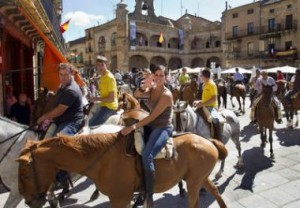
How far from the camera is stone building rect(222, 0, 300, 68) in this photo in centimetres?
4112

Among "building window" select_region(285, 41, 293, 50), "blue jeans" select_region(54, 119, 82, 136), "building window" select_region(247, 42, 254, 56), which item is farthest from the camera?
"building window" select_region(247, 42, 254, 56)

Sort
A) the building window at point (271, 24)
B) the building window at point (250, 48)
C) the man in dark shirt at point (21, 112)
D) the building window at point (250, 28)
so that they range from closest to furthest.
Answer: the man in dark shirt at point (21, 112)
the building window at point (271, 24)
the building window at point (250, 48)
the building window at point (250, 28)

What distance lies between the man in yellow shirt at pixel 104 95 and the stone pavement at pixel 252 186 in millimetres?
1479

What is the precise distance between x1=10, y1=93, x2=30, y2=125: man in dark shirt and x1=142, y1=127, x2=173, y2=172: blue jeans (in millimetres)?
5134

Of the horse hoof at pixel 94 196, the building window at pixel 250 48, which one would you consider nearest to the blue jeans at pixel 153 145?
the horse hoof at pixel 94 196

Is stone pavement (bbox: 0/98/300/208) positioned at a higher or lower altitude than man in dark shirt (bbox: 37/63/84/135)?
lower

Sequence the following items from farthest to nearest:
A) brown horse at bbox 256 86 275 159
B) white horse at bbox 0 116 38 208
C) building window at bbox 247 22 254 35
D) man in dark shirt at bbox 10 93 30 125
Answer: building window at bbox 247 22 254 35 < brown horse at bbox 256 86 275 159 < man in dark shirt at bbox 10 93 30 125 < white horse at bbox 0 116 38 208

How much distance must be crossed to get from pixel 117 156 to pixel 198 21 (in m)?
61.0

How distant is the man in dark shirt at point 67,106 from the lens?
4.86 metres

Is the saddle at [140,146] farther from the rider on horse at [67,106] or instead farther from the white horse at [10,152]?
the white horse at [10,152]

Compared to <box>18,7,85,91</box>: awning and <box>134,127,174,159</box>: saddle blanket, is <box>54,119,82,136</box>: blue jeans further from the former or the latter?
<box>18,7,85,91</box>: awning

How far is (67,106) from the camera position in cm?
486

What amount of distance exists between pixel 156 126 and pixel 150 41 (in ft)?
163

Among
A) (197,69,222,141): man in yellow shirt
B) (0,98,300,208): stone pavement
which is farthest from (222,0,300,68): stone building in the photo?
(197,69,222,141): man in yellow shirt
